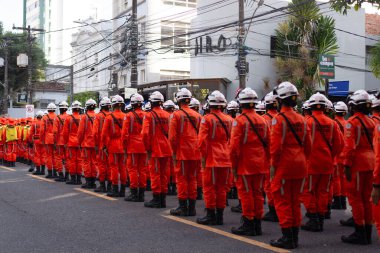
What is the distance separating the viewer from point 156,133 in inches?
393

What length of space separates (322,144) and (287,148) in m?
1.43

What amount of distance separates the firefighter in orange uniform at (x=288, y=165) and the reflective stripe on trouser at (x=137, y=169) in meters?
4.46

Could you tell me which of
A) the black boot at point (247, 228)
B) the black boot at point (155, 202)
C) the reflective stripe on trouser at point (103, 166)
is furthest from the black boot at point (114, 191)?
the black boot at point (247, 228)

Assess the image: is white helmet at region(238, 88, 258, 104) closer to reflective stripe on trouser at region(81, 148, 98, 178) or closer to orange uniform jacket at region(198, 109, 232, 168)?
orange uniform jacket at region(198, 109, 232, 168)

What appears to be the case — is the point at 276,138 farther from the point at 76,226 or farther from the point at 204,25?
the point at 204,25

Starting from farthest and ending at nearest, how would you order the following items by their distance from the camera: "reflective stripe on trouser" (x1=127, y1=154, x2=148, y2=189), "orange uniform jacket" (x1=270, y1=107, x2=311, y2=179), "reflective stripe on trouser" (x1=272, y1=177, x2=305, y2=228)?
"reflective stripe on trouser" (x1=127, y1=154, x2=148, y2=189) → "orange uniform jacket" (x1=270, y1=107, x2=311, y2=179) → "reflective stripe on trouser" (x1=272, y1=177, x2=305, y2=228)

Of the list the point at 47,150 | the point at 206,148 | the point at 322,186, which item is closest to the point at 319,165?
the point at 322,186

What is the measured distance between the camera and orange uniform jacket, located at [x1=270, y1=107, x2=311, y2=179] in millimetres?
6691

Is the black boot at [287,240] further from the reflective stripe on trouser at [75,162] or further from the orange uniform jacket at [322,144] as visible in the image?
the reflective stripe on trouser at [75,162]

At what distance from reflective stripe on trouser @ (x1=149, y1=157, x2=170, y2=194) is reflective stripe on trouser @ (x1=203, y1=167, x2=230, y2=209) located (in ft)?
5.53

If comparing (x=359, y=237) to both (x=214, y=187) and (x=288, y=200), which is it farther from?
(x=214, y=187)

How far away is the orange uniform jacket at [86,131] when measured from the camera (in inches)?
502

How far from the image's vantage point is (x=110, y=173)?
1173 cm

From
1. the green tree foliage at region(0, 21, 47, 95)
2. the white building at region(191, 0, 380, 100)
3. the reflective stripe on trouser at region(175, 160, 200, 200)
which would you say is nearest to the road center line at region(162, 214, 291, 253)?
the reflective stripe on trouser at region(175, 160, 200, 200)
